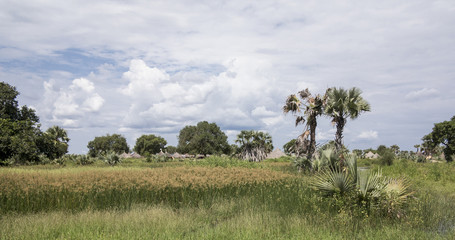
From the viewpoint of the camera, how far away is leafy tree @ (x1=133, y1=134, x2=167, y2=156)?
121669mm

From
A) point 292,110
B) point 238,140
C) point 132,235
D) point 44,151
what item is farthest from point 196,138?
point 132,235

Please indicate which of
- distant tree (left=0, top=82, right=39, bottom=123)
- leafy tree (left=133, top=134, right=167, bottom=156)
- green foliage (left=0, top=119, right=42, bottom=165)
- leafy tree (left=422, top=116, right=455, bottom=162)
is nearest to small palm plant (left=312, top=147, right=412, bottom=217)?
green foliage (left=0, top=119, right=42, bottom=165)

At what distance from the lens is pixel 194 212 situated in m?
13.1

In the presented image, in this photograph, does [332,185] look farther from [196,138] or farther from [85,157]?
[196,138]

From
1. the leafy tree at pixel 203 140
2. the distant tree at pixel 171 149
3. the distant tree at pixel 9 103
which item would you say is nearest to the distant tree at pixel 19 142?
the distant tree at pixel 9 103

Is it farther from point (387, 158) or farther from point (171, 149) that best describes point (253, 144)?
point (171, 149)

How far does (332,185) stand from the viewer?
13.1 m

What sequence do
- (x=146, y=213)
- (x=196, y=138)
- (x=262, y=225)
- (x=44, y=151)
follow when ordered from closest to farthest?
1. (x=262, y=225)
2. (x=146, y=213)
3. (x=44, y=151)
4. (x=196, y=138)

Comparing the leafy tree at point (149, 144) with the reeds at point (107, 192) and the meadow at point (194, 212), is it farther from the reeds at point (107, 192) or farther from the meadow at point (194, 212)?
the reeds at point (107, 192)

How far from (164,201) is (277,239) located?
6983 mm

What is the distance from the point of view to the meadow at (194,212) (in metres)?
9.62

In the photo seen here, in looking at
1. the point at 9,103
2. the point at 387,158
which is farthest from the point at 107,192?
the point at 9,103

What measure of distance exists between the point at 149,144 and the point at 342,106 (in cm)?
10208

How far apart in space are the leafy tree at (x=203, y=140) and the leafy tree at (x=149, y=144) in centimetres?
1476
